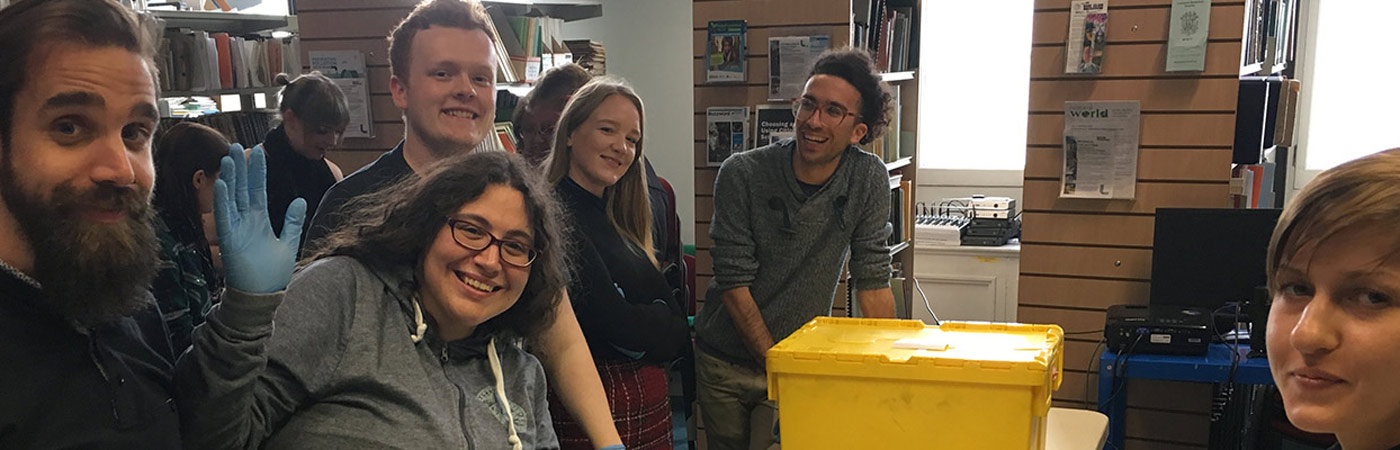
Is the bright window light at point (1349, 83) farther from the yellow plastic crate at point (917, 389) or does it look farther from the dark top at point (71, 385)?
the dark top at point (71, 385)

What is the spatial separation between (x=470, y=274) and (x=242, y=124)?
379cm

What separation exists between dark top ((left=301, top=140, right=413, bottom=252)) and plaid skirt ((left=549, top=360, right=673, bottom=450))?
538 mm

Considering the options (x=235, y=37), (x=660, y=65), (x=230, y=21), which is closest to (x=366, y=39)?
(x=235, y=37)

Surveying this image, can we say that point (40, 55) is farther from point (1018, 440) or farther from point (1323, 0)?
point (1323, 0)

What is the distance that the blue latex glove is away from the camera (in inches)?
43.7

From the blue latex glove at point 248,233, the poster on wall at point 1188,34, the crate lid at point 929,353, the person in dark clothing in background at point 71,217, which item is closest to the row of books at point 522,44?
the poster on wall at point 1188,34

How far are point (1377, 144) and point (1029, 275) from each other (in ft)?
10.7

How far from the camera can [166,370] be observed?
1.14 metres

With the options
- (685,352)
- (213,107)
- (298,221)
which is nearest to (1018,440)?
(298,221)

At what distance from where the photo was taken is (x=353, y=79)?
3.71 metres

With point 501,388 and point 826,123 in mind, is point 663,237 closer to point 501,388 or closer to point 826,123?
point 826,123

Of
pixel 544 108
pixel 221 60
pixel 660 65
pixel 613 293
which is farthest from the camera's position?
pixel 660 65

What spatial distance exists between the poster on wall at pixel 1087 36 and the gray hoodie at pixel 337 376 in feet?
7.85

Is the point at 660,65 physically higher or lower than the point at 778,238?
higher
